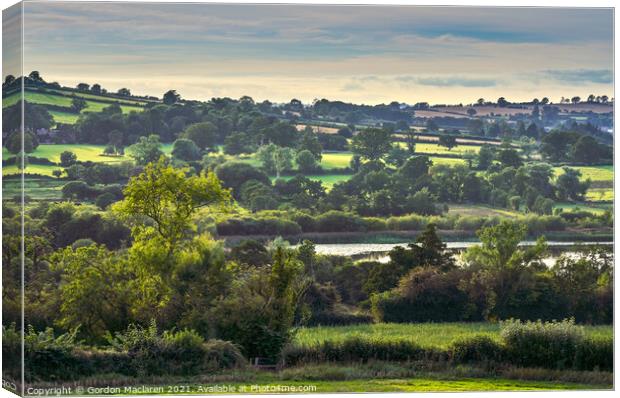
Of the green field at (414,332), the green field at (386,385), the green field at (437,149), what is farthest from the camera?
the green field at (437,149)

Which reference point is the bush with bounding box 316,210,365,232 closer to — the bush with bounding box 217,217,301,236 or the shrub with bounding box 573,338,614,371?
the bush with bounding box 217,217,301,236

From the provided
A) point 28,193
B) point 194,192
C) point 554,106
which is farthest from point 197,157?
point 554,106

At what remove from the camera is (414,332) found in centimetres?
3347

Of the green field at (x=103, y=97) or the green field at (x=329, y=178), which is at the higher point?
the green field at (x=103, y=97)

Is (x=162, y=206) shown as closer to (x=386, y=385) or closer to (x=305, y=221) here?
(x=305, y=221)

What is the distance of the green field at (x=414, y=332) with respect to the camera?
33062 mm

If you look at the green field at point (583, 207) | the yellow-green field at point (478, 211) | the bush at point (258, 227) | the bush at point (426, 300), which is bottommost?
the bush at point (426, 300)

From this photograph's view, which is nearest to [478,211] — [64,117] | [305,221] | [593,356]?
[305,221]

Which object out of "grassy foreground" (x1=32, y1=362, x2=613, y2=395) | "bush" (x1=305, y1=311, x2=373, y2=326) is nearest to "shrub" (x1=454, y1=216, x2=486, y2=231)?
"bush" (x1=305, y1=311, x2=373, y2=326)

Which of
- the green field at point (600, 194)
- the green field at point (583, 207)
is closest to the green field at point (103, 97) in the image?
the green field at point (583, 207)

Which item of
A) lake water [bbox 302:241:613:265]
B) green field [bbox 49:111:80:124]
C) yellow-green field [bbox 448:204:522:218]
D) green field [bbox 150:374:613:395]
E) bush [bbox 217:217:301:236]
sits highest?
green field [bbox 49:111:80:124]

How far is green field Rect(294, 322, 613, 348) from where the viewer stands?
3306 centimetres

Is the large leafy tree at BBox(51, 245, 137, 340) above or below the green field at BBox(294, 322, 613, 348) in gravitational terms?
above

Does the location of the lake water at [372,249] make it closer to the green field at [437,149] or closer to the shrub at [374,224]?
the shrub at [374,224]
